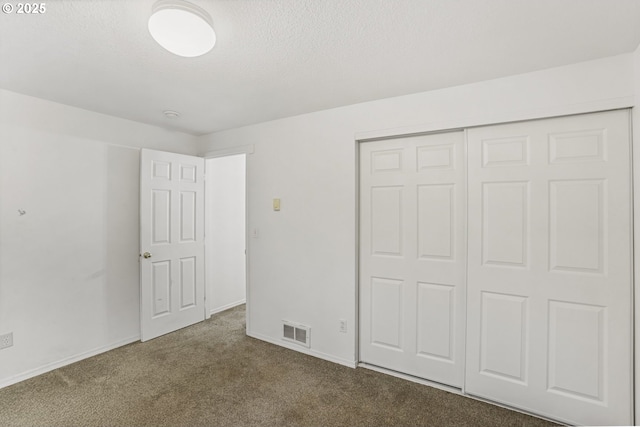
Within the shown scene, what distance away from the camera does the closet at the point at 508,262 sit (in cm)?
191

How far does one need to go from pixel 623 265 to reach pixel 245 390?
2.68 meters

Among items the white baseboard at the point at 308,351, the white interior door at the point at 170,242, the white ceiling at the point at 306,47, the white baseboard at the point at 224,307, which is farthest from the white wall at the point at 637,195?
the white baseboard at the point at 224,307

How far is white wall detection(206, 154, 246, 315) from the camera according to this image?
13.6 ft

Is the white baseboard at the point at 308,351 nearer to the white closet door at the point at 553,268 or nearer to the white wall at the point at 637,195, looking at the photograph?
the white closet door at the point at 553,268

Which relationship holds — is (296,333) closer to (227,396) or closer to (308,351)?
(308,351)

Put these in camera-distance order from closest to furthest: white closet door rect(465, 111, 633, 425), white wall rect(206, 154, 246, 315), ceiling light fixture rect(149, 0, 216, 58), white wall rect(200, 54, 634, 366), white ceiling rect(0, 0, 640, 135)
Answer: ceiling light fixture rect(149, 0, 216, 58) → white ceiling rect(0, 0, 640, 135) → white closet door rect(465, 111, 633, 425) → white wall rect(200, 54, 634, 366) → white wall rect(206, 154, 246, 315)

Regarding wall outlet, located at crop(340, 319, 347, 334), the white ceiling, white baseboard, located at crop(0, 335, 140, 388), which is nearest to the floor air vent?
wall outlet, located at crop(340, 319, 347, 334)

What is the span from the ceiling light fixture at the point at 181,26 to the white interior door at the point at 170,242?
2.06 meters

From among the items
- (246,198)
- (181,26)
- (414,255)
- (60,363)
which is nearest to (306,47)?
(181,26)

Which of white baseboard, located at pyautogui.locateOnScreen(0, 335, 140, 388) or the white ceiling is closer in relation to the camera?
the white ceiling

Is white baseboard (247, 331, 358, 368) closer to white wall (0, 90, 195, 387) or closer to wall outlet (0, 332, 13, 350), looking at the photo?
white wall (0, 90, 195, 387)

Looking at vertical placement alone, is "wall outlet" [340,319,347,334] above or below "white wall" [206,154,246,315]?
below

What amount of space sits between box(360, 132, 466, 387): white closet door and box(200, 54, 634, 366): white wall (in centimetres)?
14

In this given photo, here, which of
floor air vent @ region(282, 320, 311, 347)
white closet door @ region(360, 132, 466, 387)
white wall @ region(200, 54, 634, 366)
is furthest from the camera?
floor air vent @ region(282, 320, 311, 347)
